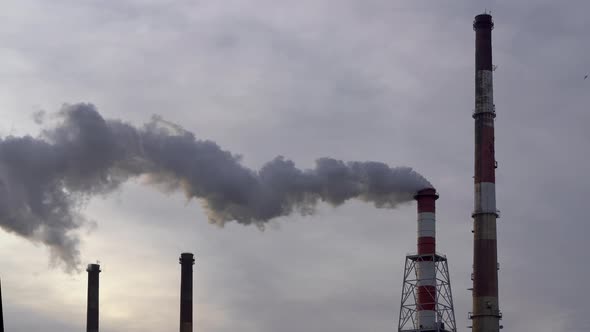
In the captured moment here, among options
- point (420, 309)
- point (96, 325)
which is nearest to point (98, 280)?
point (96, 325)

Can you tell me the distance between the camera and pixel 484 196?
67.2 metres

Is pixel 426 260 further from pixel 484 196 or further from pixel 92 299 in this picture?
pixel 92 299

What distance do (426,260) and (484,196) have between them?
4.87 m

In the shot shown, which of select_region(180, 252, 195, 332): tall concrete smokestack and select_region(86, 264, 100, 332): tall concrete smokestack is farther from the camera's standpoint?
select_region(86, 264, 100, 332): tall concrete smokestack

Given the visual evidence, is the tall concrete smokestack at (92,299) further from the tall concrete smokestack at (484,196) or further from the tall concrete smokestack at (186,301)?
the tall concrete smokestack at (484,196)

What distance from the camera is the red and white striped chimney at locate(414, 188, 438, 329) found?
66375 mm

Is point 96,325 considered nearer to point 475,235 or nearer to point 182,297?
point 182,297

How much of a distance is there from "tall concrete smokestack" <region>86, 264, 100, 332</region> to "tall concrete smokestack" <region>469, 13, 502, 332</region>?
27249 mm

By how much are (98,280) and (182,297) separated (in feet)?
33.9

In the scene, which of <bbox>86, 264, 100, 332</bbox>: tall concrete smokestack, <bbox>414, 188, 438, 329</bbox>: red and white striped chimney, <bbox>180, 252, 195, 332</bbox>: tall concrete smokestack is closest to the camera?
<bbox>414, 188, 438, 329</bbox>: red and white striped chimney

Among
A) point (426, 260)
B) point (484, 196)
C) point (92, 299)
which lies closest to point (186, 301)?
point (92, 299)

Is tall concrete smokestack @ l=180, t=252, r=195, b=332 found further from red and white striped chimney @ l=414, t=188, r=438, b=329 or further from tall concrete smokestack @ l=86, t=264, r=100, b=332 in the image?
red and white striped chimney @ l=414, t=188, r=438, b=329

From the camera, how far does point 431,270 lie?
218 ft

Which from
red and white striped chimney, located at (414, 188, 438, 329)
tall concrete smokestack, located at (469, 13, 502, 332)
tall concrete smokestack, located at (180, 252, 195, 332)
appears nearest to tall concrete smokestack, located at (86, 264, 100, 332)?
tall concrete smokestack, located at (180, 252, 195, 332)
